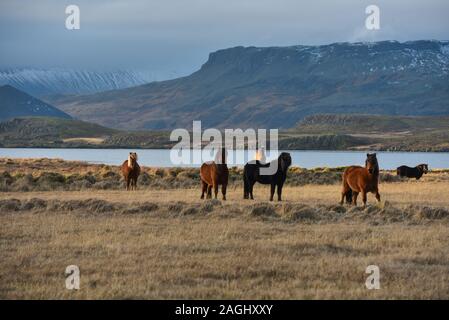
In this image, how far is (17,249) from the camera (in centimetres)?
1277

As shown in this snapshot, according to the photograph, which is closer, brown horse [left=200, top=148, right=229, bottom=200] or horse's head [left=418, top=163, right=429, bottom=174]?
brown horse [left=200, top=148, right=229, bottom=200]

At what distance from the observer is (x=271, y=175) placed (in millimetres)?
22938

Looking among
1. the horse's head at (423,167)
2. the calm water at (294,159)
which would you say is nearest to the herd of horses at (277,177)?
the horse's head at (423,167)

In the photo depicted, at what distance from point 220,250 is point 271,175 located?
10.4m

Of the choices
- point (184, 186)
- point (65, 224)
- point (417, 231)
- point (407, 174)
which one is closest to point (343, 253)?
point (417, 231)

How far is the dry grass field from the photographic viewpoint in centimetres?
971

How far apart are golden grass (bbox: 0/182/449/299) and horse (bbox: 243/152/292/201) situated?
14.5 feet

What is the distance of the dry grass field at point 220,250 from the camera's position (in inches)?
382

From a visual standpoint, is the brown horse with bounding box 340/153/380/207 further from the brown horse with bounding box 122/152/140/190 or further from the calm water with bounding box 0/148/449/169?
the calm water with bounding box 0/148/449/169

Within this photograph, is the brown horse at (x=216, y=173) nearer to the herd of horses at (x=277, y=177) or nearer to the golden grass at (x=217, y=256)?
the herd of horses at (x=277, y=177)

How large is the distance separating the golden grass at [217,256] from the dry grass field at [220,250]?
0.06 ft

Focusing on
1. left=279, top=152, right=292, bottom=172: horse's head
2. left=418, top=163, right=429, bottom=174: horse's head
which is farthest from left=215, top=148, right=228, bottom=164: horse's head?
left=418, top=163, right=429, bottom=174: horse's head
